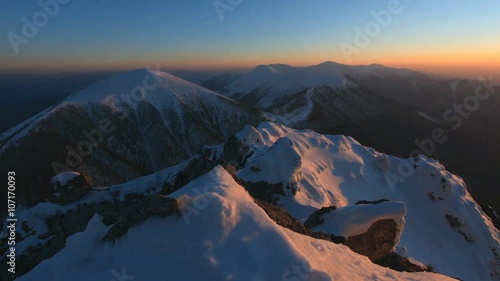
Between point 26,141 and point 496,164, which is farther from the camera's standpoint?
point 496,164

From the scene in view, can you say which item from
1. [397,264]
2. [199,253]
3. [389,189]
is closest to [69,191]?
[199,253]

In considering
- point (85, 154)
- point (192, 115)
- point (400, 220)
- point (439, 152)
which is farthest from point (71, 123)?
point (439, 152)

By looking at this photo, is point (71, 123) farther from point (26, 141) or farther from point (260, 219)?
point (260, 219)

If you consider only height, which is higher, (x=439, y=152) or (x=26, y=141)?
(x=26, y=141)

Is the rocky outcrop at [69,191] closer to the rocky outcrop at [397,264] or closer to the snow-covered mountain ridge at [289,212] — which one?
the snow-covered mountain ridge at [289,212]

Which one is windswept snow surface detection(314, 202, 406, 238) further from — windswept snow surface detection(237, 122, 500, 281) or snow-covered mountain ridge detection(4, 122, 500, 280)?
windswept snow surface detection(237, 122, 500, 281)
